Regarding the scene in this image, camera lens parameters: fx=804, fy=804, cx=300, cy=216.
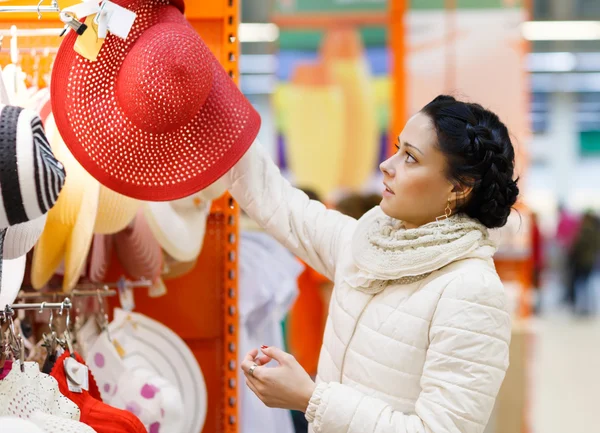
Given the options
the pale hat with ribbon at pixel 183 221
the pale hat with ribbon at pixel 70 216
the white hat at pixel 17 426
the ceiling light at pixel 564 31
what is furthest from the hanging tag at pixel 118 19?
the ceiling light at pixel 564 31

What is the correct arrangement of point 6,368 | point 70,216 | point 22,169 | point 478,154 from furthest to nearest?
point 70,216 → point 478,154 → point 6,368 → point 22,169

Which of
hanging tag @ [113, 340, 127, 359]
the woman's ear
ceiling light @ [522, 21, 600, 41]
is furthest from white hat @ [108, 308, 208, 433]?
ceiling light @ [522, 21, 600, 41]

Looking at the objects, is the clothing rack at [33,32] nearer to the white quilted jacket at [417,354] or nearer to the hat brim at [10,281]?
the hat brim at [10,281]

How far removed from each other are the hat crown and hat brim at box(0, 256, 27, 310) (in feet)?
1.05

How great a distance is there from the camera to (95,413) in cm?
125

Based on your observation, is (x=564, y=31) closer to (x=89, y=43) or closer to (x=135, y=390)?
(x=135, y=390)

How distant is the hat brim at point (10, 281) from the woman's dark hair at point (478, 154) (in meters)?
0.75

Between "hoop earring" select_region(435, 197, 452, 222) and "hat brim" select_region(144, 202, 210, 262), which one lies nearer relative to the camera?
"hoop earring" select_region(435, 197, 452, 222)

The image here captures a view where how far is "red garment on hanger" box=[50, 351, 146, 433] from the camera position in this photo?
1.24 m

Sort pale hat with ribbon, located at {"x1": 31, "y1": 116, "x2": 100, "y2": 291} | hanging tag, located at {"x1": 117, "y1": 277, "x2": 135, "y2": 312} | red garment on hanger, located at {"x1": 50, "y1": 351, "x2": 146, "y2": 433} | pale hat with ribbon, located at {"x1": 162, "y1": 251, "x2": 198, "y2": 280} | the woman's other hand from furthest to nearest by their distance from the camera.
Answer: pale hat with ribbon, located at {"x1": 162, "y1": 251, "x2": 198, "y2": 280}, hanging tag, located at {"x1": 117, "y1": 277, "x2": 135, "y2": 312}, pale hat with ribbon, located at {"x1": 31, "y1": 116, "x2": 100, "y2": 291}, the woman's other hand, red garment on hanger, located at {"x1": 50, "y1": 351, "x2": 146, "y2": 433}

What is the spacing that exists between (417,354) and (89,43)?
0.76m

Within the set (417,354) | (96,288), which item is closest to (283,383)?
(417,354)

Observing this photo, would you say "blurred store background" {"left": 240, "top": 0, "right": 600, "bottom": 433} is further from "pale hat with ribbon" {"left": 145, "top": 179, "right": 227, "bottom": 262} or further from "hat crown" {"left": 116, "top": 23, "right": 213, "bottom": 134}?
"hat crown" {"left": 116, "top": 23, "right": 213, "bottom": 134}

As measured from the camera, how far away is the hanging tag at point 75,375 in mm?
1256
